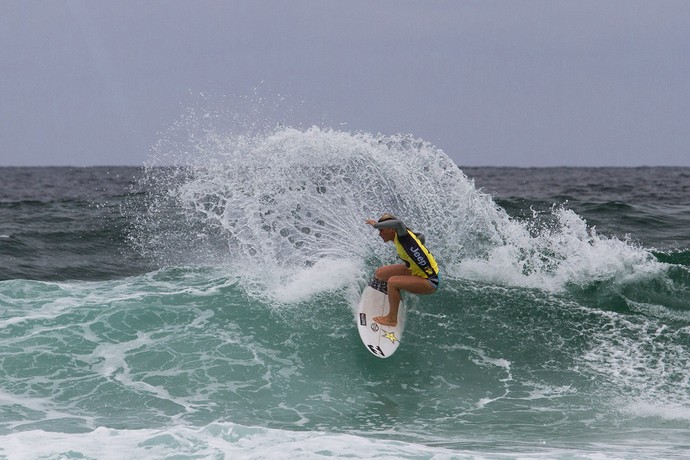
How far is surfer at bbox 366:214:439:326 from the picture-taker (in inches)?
381

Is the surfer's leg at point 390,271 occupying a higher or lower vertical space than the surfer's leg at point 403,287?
higher

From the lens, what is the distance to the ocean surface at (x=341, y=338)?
7668 millimetres

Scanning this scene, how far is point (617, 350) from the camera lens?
33.5 ft

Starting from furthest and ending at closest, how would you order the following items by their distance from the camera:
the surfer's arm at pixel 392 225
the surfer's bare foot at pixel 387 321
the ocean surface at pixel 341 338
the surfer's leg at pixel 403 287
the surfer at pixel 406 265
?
1. the surfer's bare foot at pixel 387 321
2. the surfer's leg at pixel 403 287
3. the surfer at pixel 406 265
4. the surfer's arm at pixel 392 225
5. the ocean surface at pixel 341 338

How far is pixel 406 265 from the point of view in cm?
1012

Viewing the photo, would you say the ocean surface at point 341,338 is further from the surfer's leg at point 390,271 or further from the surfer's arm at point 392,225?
the surfer's arm at point 392,225

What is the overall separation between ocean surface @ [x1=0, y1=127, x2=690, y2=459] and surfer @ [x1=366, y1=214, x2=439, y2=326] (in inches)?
29.7

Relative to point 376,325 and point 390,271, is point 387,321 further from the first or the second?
point 390,271

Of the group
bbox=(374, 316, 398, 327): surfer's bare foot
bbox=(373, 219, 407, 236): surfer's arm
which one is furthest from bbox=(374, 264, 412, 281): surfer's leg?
bbox=(373, 219, 407, 236): surfer's arm

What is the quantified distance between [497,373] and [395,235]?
2.17 meters

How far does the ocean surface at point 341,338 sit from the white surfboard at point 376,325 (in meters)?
0.22

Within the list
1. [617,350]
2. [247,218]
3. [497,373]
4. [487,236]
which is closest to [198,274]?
[247,218]

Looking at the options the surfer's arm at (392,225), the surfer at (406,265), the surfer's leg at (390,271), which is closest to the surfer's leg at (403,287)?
the surfer at (406,265)

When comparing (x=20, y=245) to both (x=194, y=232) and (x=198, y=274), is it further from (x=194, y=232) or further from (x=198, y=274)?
(x=198, y=274)
